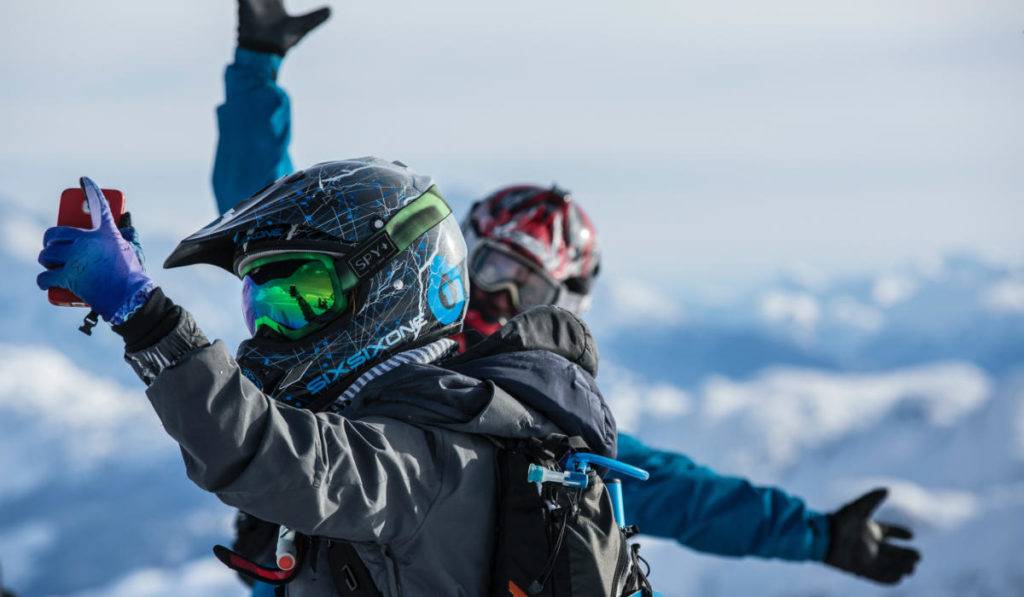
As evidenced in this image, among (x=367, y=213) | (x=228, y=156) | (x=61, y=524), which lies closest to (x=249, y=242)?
(x=367, y=213)

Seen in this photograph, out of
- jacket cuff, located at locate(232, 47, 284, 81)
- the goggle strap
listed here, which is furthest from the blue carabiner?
jacket cuff, located at locate(232, 47, 284, 81)

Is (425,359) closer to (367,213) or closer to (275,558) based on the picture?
(367,213)

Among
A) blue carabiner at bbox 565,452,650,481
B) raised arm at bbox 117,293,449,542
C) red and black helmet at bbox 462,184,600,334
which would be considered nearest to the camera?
raised arm at bbox 117,293,449,542

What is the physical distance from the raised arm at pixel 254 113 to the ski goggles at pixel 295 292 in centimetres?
211

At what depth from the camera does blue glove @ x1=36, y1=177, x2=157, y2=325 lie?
2211mm

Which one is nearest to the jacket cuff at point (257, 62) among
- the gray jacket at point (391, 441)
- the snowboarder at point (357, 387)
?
the snowboarder at point (357, 387)

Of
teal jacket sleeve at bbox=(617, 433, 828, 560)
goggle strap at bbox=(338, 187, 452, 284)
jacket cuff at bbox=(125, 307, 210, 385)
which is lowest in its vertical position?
jacket cuff at bbox=(125, 307, 210, 385)

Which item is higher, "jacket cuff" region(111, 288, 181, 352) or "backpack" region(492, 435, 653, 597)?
"backpack" region(492, 435, 653, 597)

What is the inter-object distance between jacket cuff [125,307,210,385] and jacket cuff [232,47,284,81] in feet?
10.8

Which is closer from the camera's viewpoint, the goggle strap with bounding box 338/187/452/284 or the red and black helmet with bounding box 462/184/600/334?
the goggle strap with bounding box 338/187/452/284

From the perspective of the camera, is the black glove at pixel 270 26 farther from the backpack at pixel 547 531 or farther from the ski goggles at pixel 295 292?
the backpack at pixel 547 531

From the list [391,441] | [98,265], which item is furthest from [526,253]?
[98,265]

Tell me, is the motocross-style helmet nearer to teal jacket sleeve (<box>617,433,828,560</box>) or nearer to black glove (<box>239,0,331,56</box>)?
teal jacket sleeve (<box>617,433,828,560</box>)

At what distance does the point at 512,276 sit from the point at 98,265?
13.2ft
